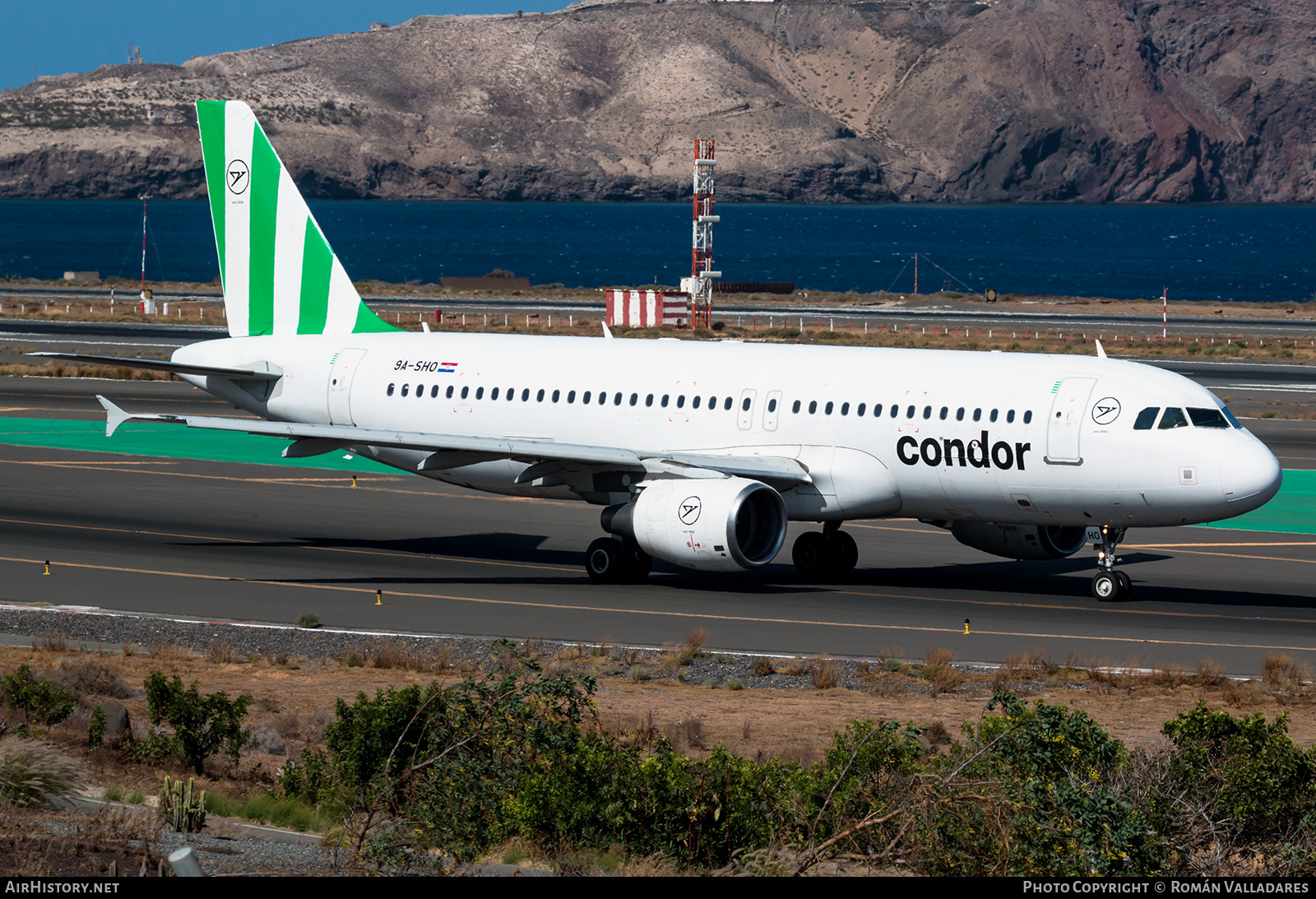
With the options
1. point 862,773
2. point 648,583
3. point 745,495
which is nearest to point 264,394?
point 648,583

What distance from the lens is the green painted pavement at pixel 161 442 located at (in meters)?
50.6

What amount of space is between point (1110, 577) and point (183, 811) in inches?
856

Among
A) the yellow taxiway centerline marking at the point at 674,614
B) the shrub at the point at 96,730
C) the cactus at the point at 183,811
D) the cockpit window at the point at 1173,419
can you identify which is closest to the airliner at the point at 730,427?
the cockpit window at the point at 1173,419

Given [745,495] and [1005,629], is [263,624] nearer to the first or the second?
[745,495]

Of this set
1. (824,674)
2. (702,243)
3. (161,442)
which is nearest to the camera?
(824,674)

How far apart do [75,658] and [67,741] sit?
6.75 metres

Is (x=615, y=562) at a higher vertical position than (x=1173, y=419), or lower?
lower

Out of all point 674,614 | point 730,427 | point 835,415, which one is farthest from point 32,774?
point 730,427

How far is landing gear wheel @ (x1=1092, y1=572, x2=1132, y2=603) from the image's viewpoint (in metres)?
31.4

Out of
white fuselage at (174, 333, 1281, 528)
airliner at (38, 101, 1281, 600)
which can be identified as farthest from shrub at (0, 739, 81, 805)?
white fuselage at (174, 333, 1281, 528)

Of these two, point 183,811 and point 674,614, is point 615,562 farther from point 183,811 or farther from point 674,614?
point 183,811

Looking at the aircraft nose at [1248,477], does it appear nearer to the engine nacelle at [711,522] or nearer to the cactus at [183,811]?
the engine nacelle at [711,522]

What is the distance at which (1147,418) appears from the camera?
29.9 m
